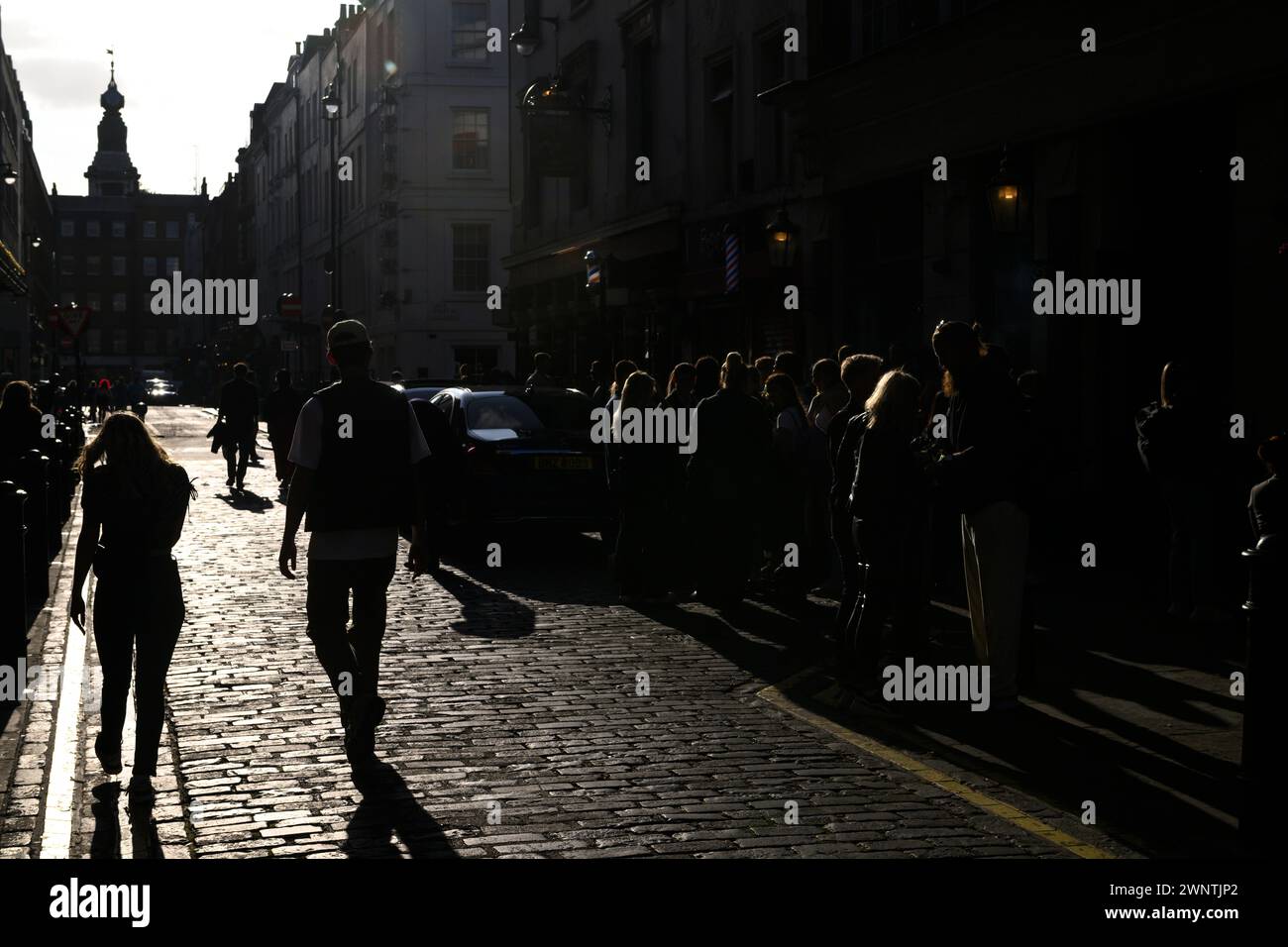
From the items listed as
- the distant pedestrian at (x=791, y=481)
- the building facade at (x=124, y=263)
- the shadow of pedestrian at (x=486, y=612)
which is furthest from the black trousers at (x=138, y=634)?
the building facade at (x=124, y=263)

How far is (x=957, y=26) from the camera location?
59.5 ft

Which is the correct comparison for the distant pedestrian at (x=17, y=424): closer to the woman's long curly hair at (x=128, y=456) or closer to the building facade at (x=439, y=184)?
the woman's long curly hair at (x=128, y=456)

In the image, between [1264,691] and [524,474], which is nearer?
[1264,691]

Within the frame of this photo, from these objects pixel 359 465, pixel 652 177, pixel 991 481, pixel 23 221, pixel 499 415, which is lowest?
pixel 991 481

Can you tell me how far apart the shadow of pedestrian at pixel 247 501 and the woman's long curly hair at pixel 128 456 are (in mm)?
15206

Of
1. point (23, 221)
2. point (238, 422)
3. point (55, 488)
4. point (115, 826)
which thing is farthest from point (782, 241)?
point (23, 221)

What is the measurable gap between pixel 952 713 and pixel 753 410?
4046 mm

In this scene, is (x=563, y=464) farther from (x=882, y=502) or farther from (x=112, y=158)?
(x=112, y=158)

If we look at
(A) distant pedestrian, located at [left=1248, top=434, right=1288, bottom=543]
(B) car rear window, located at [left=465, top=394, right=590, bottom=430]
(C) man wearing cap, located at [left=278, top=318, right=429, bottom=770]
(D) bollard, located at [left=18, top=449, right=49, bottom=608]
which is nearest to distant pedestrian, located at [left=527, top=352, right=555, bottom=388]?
(B) car rear window, located at [left=465, top=394, right=590, bottom=430]

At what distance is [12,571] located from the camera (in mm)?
9281

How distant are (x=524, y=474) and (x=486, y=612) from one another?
11.8 feet

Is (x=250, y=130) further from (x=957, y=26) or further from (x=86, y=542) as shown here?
(x=86, y=542)

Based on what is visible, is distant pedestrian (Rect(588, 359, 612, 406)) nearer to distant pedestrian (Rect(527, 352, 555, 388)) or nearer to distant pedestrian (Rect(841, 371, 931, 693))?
distant pedestrian (Rect(527, 352, 555, 388))
